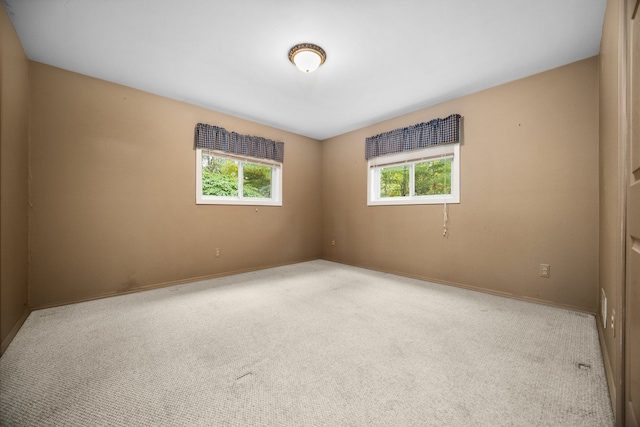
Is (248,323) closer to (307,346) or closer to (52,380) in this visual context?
(307,346)

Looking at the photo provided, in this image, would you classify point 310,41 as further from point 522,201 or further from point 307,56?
point 522,201

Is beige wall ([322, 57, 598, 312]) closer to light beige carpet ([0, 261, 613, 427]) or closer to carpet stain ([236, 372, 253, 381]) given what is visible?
light beige carpet ([0, 261, 613, 427])

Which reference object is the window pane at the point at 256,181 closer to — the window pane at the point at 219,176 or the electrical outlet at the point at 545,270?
the window pane at the point at 219,176

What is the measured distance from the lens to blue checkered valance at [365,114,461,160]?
3.15 m

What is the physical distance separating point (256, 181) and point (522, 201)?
370cm

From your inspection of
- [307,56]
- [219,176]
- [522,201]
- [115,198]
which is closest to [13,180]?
[115,198]

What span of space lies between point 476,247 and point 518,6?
2.31m

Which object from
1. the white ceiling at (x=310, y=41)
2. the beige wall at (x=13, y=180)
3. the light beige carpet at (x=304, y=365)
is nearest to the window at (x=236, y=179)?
the white ceiling at (x=310, y=41)

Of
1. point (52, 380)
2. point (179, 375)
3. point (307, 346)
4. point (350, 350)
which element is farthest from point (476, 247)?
point (52, 380)

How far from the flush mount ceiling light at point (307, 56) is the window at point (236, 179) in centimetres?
189

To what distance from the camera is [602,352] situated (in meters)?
1.61

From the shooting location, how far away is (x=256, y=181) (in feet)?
14.1

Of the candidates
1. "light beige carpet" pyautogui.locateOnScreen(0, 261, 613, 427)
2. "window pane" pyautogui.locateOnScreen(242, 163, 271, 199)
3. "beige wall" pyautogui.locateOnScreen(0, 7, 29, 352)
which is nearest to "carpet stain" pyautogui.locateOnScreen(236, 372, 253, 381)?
"light beige carpet" pyautogui.locateOnScreen(0, 261, 613, 427)

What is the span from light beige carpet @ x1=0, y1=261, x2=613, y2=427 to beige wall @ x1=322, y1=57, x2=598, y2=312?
434 mm
